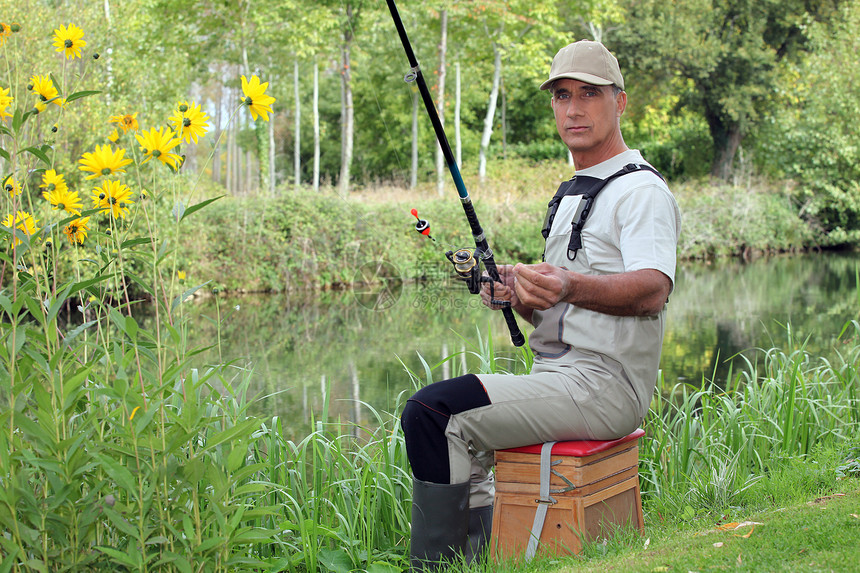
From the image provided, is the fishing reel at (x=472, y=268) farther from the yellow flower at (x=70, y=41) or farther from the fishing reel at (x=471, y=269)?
the yellow flower at (x=70, y=41)

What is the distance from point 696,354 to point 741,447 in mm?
5688

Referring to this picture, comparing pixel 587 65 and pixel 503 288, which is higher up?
pixel 587 65

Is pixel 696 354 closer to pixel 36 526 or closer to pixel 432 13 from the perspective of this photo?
pixel 36 526

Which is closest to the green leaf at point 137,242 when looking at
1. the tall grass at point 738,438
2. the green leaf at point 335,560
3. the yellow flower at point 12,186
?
the yellow flower at point 12,186

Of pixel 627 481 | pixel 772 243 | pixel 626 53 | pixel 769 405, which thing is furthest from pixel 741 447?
pixel 626 53

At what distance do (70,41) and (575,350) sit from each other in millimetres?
1850

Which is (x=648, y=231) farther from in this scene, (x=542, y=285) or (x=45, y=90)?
(x=45, y=90)

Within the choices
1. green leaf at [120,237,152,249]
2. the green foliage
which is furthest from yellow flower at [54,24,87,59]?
the green foliage

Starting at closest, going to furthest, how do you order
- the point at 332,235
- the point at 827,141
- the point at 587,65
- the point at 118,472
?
the point at 118,472
the point at 587,65
the point at 332,235
the point at 827,141

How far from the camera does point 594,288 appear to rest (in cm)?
234

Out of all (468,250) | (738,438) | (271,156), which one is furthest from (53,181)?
(271,156)

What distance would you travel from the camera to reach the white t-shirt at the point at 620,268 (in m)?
2.37

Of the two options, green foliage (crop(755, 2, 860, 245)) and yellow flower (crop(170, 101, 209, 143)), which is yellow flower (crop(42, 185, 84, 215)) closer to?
yellow flower (crop(170, 101, 209, 143))

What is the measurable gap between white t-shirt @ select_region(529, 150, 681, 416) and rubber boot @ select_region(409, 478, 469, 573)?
497 mm
